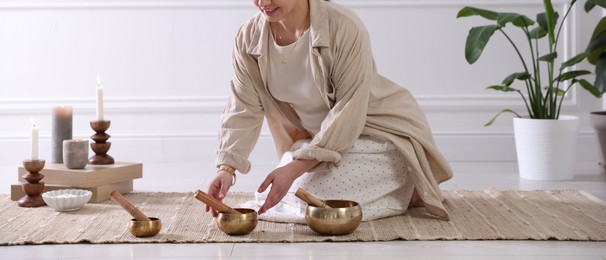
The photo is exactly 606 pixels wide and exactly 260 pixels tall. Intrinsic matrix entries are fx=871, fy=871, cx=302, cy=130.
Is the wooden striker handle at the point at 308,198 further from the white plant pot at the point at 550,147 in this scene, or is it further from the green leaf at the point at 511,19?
the white plant pot at the point at 550,147

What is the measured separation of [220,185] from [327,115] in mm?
367

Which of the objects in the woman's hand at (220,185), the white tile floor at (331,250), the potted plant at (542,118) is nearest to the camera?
the white tile floor at (331,250)

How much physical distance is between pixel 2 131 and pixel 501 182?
229cm

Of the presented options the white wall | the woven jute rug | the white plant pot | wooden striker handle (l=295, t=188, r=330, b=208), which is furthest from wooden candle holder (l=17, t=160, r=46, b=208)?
the white plant pot

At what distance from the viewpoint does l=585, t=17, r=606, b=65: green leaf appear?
3393 millimetres

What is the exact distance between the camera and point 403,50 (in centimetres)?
404

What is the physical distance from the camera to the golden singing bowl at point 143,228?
2.25 m

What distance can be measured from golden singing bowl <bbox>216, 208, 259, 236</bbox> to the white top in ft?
1.40

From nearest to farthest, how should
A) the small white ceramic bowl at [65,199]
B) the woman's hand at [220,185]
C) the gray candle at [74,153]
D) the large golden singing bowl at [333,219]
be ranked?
the large golden singing bowl at [333,219] < the woman's hand at [220,185] < the small white ceramic bowl at [65,199] < the gray candle at [74,153]

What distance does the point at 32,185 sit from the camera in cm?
274

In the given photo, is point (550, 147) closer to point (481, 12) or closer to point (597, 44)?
point (597, 44)

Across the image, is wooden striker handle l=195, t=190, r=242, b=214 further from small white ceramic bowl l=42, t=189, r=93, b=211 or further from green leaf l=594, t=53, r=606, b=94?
green leaf l=594, t=53, r=606, b=94

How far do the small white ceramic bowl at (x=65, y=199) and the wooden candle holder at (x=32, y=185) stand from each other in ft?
0.20

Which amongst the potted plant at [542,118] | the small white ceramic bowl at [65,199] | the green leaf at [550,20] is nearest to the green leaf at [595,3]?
the potted plant at [542,118]
